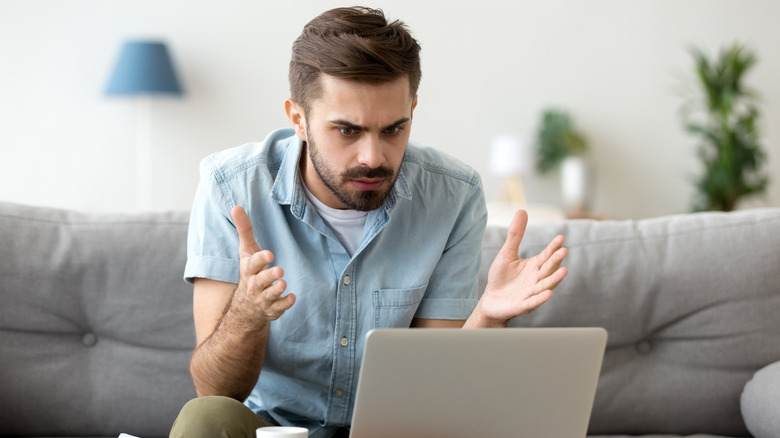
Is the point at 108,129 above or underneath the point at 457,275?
underneath

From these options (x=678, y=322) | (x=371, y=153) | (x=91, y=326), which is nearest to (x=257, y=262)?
(x=371, y=153)

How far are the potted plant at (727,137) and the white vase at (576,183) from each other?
2.04ft

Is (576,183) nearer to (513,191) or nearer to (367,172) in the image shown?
(513,191)

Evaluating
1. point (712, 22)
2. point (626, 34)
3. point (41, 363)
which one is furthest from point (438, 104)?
point (41, 363)

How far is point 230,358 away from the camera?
1391mm

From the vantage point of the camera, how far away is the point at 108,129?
4.61 metres

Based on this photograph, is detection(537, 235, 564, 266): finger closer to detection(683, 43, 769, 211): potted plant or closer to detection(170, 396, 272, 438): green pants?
detection(170, 396, 272, 438): green pants

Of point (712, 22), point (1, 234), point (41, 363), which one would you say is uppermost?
point (712, 22)

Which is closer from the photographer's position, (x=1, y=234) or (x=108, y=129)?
(x=1, y=234)

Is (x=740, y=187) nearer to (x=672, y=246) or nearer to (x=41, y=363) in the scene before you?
(x=672, y=246)

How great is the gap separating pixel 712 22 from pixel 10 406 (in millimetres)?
4560

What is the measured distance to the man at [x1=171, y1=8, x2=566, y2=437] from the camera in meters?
1.44

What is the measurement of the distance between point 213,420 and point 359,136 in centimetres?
55

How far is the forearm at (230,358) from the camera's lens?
1358 millimetres
